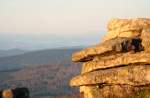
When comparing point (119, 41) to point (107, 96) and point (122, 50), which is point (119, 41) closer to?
point (122, 50)

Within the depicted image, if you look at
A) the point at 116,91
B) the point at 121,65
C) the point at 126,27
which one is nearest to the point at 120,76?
the point at 121,65

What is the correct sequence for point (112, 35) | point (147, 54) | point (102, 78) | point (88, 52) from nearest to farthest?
point (147, 54) < point (102, 78) < point (88, 52) < point (112, 35)

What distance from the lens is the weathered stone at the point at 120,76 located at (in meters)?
28.6

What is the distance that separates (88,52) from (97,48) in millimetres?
1065

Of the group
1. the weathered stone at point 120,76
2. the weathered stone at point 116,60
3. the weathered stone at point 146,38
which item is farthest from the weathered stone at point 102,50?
the weathered stone at point 146,38

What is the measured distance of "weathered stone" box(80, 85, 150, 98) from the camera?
96.1ft

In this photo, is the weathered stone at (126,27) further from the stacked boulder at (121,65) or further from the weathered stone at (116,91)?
the weathered stone at (116,91)

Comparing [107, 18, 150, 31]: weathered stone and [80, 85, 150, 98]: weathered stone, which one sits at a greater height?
[107, 18, 150, 31]: weathered stone

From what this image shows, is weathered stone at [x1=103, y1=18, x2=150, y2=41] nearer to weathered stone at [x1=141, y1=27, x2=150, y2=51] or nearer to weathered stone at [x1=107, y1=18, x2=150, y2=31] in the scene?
weathered stone at [x1=107, y1=18, x2=150, y2=31]

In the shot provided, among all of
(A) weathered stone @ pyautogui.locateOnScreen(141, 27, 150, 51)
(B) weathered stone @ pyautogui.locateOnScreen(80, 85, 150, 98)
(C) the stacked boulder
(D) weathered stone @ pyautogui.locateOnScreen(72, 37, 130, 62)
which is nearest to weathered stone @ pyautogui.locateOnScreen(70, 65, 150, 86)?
(C) the stacked boulder

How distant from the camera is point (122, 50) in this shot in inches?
1218

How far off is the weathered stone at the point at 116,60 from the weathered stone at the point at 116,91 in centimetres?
171

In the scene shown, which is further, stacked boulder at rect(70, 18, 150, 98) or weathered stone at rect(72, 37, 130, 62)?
weathered stone at rect(72, 37, 130, 62)

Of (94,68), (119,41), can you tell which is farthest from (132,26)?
(94,68)
